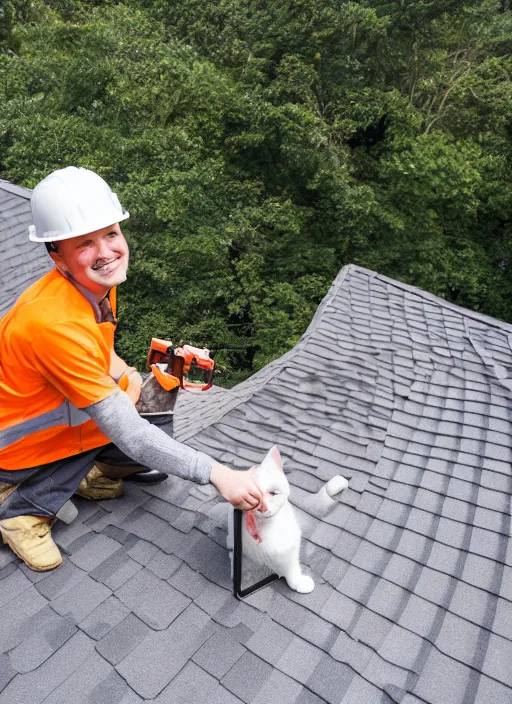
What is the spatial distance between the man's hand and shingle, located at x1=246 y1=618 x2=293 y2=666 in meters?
0.56

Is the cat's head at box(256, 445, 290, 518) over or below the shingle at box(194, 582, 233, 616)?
over

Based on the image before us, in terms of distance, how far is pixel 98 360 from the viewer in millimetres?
2285

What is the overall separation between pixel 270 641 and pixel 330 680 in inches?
11.3

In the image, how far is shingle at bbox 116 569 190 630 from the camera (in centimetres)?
243

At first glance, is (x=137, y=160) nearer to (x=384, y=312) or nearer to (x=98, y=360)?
(x=384, y=312)

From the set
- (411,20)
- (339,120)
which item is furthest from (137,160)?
(411,20)

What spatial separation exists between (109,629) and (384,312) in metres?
4.09

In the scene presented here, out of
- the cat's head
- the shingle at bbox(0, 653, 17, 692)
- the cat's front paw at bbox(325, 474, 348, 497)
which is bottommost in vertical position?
the shingle at bbox(0, 653, 17, 692)

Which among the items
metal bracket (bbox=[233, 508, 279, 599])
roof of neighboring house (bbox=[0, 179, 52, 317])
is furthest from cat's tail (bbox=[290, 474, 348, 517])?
roof of neighboring house (bbox=[0, 179, 52, 317])

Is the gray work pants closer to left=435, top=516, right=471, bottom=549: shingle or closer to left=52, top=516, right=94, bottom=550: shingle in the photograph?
left=52, top=516, right=94, bottom=550: shingle

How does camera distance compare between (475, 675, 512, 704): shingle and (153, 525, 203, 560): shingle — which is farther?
(153, 525, 203, 560): shingle

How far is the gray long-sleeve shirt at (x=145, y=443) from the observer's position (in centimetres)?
226

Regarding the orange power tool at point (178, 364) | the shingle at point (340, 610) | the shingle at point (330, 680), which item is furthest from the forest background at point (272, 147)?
the shingle at point (330, 680)

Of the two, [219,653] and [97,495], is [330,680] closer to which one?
[219,653]
